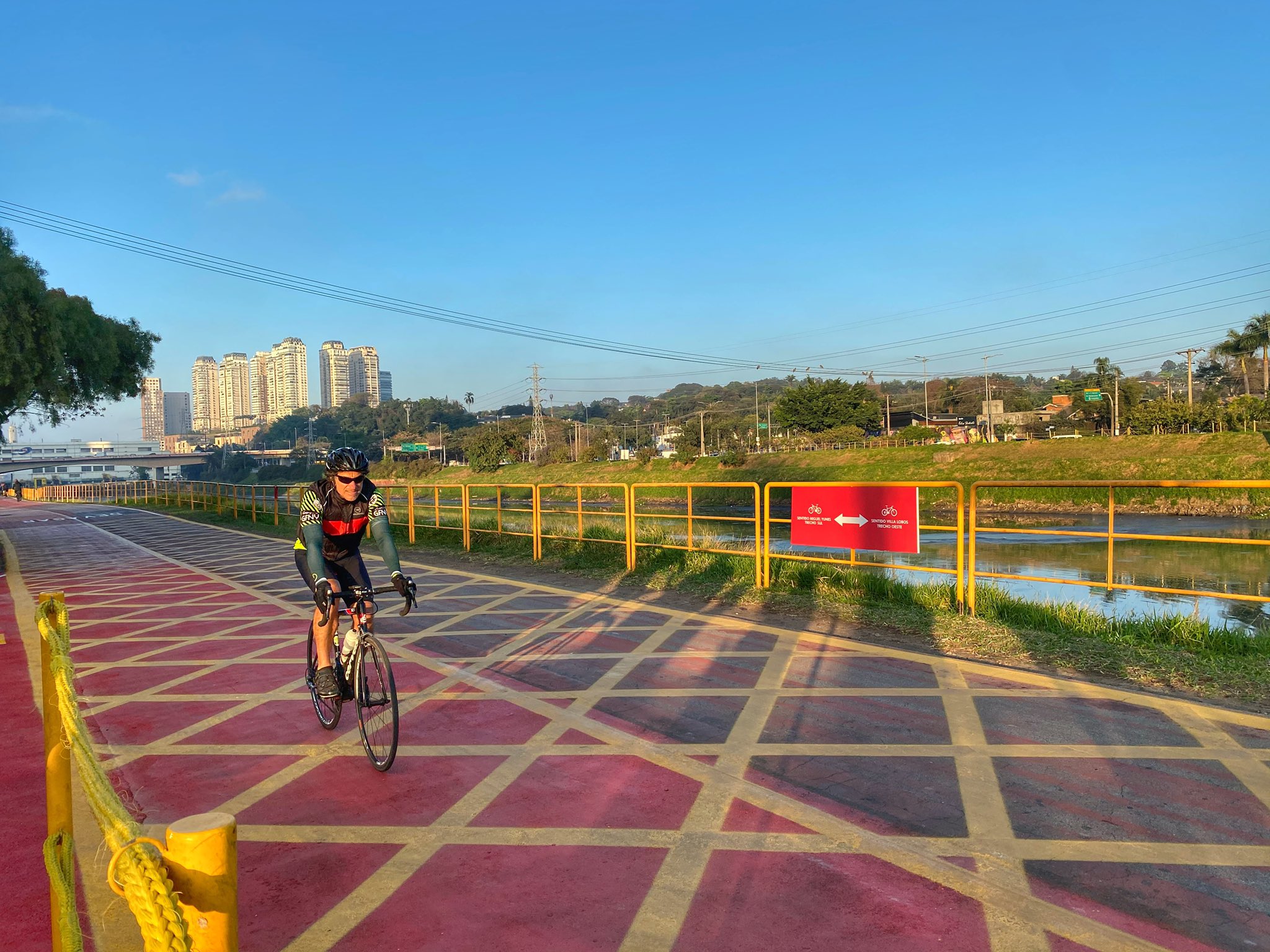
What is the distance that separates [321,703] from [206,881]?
4.41 m

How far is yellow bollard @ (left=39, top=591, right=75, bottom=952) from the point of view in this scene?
250 cm

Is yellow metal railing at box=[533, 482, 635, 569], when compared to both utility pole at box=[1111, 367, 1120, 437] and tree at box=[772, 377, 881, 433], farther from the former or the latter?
tree at box=[772, 377, 881, 433]

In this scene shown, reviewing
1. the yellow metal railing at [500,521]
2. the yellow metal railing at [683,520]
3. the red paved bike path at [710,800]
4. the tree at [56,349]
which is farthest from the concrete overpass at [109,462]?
the red paved bike path at [710,800]

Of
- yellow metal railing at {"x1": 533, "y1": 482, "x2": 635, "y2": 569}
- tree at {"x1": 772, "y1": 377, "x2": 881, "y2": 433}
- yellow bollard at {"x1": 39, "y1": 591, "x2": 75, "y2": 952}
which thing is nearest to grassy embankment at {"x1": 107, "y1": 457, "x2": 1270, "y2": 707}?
yellow metal railing at {"x1": 533, "y1": 482, "x2": 635, "y2": 569}

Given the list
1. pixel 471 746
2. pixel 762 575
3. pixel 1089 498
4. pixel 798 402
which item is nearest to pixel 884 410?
pixel 798 402

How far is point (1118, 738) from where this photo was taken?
5.24 metres

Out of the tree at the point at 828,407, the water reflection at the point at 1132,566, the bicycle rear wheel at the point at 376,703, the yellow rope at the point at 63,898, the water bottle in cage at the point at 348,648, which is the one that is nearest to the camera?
the yellow rope at the point at 63,898

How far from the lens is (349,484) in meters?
5.39

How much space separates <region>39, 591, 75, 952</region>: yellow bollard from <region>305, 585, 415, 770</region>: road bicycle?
6.41 feet

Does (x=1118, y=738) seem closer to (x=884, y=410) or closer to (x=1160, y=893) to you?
(x=1160, y=893)

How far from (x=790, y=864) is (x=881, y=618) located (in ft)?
19.0

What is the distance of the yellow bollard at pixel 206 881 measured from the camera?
1.64 meters

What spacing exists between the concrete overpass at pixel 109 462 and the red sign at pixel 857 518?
142750 millimetres

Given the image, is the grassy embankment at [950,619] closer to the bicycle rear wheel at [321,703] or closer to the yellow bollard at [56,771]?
the bicycle rear wheel at [321,703]
